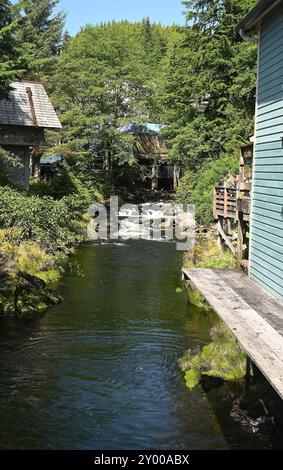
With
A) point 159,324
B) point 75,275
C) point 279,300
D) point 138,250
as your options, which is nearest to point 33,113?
point 138,250

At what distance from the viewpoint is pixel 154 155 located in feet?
149

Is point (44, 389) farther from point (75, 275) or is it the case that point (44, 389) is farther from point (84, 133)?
point (84, 133)

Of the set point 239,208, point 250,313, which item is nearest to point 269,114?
point 250,313

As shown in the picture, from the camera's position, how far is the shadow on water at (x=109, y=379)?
8.20 m

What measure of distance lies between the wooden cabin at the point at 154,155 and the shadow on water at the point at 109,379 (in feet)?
95.0

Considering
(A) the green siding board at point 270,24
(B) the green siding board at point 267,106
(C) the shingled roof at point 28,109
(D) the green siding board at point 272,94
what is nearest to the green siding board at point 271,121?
(B) the green siding board at point 267,106

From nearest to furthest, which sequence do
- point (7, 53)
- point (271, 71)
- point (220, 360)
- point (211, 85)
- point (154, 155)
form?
point (271, 71), point (220, 360), point (7, 53), point (211, 85), point (154, 155)

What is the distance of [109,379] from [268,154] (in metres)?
5.60

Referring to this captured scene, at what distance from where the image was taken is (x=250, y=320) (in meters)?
7.38

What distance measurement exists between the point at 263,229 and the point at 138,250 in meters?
15.9

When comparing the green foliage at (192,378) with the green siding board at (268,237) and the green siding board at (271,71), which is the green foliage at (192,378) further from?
the green siding board at (271,71)

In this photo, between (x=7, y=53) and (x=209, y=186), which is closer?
(x=7, y=53)

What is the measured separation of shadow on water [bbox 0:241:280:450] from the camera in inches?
323

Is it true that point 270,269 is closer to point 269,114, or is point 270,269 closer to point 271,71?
point 269,114
